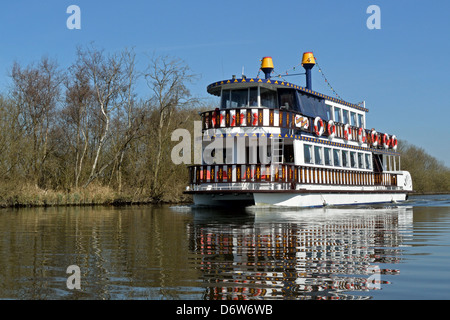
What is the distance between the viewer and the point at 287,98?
24.2 metres

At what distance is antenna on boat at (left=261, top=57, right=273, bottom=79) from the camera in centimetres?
2644

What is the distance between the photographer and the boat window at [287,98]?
79.0 feet

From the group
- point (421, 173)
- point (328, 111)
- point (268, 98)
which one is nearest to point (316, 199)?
point (268, 98)

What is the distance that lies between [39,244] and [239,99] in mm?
15238

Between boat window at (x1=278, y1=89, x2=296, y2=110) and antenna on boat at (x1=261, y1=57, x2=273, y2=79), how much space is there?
2604 millimetres

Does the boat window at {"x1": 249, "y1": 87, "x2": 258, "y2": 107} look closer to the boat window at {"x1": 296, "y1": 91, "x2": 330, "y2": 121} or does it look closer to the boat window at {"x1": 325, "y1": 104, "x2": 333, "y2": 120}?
the boat window at {"x1": 296, "y1": 91, "x2": 330, "y2": 121}

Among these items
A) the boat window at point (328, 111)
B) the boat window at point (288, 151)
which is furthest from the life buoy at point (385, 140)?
the boat window at point (288, 151)

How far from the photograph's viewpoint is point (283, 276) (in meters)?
6.18

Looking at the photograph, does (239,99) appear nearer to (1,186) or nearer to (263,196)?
(263,196)

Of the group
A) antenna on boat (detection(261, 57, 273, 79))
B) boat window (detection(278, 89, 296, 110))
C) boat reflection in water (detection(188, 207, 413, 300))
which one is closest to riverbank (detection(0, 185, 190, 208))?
antenna on boat (detection(261, 57, 273, 79))

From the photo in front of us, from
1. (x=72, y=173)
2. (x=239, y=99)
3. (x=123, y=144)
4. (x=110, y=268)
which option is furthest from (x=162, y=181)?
(x=110, y=268)

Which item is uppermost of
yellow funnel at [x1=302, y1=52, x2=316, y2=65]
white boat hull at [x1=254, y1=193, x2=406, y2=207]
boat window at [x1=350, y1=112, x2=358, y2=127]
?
yellow funnel at [x1=302, y1=52, x2=316, y2=65]

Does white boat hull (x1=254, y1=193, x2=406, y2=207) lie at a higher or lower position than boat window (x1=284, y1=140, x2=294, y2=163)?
lower

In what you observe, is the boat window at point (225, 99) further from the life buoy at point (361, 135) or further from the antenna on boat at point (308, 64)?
the life buoy at point (361, 135)
